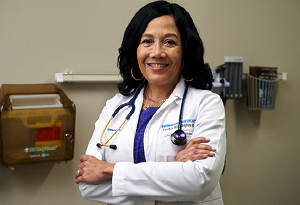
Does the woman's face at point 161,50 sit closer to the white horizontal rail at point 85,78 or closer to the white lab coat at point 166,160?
the white lab coat at point 166,160

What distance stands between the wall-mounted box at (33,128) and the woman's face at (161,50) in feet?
2.55

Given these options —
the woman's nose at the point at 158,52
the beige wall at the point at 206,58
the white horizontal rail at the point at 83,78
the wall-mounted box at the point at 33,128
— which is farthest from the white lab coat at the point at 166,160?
the beige wall at the point at 206,58

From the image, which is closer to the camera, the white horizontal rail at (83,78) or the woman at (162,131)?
the woman at (162,131)

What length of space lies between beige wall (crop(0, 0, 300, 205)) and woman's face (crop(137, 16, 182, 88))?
3.21 feet

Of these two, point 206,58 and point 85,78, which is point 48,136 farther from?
point 206,58

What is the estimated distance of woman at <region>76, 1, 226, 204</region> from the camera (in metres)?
1.09

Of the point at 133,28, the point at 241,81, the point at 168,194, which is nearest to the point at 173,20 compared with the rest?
the point at 133,28

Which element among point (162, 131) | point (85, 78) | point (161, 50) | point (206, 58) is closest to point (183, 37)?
point (161, 50)

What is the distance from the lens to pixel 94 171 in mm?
1203

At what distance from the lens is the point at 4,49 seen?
6.48 feet

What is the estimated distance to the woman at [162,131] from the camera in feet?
3.59

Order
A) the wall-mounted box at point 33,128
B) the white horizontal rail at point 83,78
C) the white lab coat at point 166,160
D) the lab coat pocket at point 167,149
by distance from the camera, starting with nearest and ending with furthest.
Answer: the white lab coat at point 166,160
the lab coat pocket at point 167,149
the wall-mounted box at point 33,128
the white horizontal rail at point 83,78

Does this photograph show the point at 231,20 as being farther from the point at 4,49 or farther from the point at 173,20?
the point at 4,49

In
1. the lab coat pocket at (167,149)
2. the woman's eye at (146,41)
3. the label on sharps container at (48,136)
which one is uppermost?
the woman's eye at (146,41)
